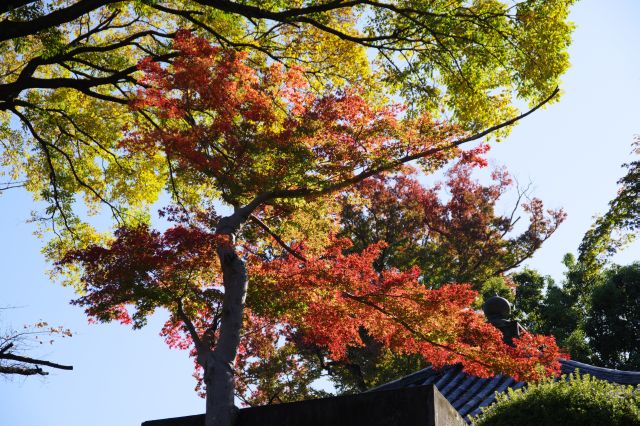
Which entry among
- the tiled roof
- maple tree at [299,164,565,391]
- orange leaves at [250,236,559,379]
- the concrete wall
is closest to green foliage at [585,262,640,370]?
maple tree at [299,164,565,391]

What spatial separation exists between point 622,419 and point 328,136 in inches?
212

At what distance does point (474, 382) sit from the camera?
10062mm

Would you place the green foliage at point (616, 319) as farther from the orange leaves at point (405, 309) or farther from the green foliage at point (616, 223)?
the orange leaves at point (405, 309)

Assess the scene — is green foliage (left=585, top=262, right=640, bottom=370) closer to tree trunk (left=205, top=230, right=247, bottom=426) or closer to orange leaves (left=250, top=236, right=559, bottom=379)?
orange leaves (left=250, top=236, right=559, bottom=379)

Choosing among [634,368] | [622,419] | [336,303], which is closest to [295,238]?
[336,303]

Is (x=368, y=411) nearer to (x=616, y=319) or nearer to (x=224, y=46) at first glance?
(x=224, y=46)

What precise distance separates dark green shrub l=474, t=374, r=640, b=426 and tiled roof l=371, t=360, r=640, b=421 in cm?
147

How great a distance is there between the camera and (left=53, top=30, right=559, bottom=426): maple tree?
7.73 meters

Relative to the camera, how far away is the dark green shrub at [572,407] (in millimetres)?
6680

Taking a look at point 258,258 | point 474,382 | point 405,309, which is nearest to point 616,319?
point 474,382

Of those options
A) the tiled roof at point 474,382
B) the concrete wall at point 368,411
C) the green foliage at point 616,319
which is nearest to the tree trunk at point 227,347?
the concrete wall at point 368,411

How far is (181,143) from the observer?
7.80 m

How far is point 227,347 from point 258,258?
2021 mm

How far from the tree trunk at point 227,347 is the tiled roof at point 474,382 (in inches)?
157
